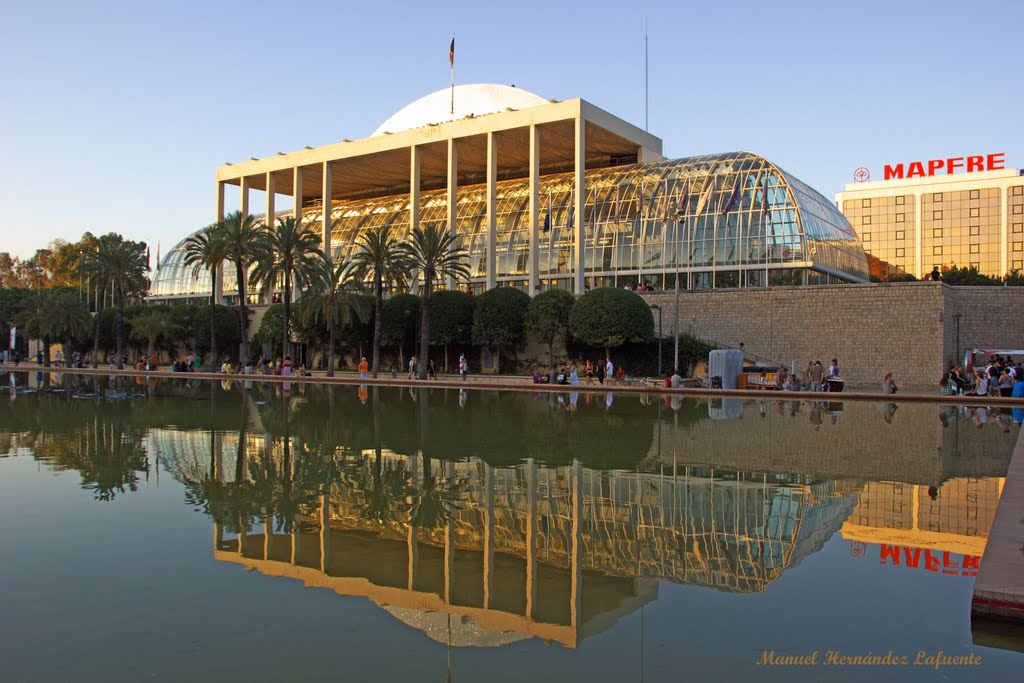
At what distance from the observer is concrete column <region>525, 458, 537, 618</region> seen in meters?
7.81

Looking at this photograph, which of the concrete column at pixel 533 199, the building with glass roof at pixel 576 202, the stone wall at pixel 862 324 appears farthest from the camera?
the concrete column at pixel 533 199

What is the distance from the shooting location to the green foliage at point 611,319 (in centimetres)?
4744

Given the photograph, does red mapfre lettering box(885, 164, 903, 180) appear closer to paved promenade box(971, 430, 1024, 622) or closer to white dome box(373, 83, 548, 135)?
white dome box(373, 83, 548, 135)

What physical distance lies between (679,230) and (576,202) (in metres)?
7.59

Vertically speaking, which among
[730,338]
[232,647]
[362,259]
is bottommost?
[232,647]

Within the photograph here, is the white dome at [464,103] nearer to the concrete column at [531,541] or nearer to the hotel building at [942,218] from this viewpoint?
the hotel building at [942,218]

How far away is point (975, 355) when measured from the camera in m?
48.9

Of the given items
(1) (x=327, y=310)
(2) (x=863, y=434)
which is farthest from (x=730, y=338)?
(2) (x=863, y=434)

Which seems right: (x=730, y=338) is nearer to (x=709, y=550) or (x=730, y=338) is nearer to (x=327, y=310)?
(x=327, y=310)

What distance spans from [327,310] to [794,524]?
155ft

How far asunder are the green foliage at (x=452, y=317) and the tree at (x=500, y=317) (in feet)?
3.36

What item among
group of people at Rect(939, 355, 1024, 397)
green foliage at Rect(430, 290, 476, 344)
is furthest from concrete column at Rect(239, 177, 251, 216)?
group of people at Rect(939, 355, 1024, 397)

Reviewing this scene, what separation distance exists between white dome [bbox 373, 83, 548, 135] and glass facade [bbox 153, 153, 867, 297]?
449 inches

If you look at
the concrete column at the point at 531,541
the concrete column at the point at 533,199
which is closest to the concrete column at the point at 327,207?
the concrete column at the point at 533,199
